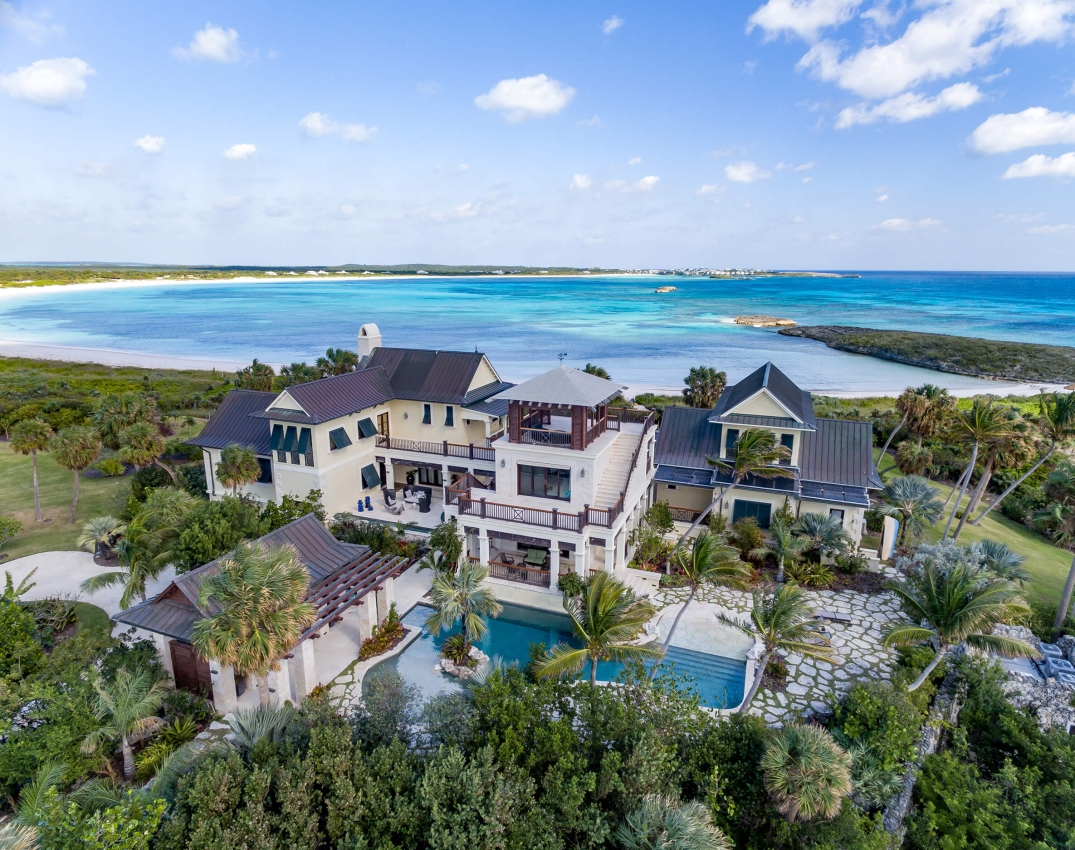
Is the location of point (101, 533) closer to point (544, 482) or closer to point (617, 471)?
point (544, 482)

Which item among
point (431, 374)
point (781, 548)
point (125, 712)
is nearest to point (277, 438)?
point (431, 374)

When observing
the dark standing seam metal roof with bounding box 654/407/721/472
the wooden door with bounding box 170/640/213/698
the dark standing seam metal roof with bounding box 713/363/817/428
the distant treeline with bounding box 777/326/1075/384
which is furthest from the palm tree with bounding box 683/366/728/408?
the distant treeline with bounding box 777/326/1075/384

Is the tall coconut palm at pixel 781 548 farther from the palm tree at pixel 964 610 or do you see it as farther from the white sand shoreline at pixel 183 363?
the white sand shoreline at pixel 183 363

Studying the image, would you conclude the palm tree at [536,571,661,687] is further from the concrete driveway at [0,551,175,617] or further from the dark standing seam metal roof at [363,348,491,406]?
the concrete driveway at [0,551,175,617]

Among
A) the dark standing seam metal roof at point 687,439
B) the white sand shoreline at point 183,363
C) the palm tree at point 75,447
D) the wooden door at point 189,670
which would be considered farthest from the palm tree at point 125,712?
the white sand shoreline at point 183,363

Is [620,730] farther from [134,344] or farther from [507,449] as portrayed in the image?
[134,344]

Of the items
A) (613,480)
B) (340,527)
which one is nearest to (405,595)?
(340,527)
